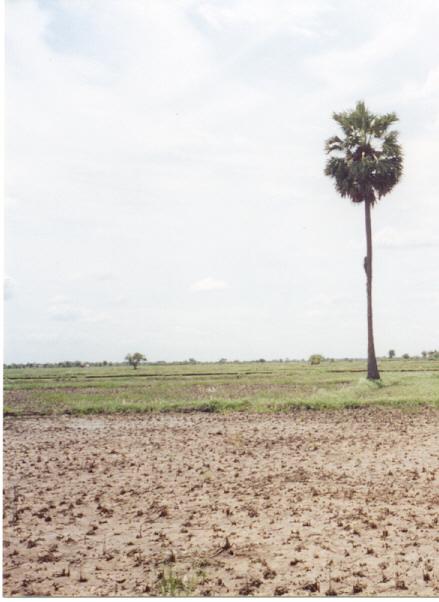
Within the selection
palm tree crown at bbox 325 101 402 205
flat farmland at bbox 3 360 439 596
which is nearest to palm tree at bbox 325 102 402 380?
palm tree crown at bbox 325 101 402 205

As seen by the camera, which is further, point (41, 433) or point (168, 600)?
point (41, 433)

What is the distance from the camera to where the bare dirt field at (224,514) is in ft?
20.3

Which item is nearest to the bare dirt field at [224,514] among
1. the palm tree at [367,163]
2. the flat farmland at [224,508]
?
the flat farmland at [224,508]

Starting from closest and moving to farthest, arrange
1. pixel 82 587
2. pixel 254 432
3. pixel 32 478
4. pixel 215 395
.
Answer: pixel 82 587 → pixel 32 478 → pixel 254 432 → pixel 215 395

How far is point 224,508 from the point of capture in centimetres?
910

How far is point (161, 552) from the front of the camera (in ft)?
23.3

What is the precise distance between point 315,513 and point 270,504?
2.89 ft

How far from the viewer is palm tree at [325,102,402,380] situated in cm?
3275

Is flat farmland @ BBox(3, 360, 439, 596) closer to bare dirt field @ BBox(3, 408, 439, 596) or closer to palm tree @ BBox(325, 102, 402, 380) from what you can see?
bare dirt field @ BBox(3, 408, 439, 596)

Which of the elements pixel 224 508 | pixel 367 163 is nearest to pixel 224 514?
pixel 224 508

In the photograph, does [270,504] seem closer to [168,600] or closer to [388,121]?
[168,600]

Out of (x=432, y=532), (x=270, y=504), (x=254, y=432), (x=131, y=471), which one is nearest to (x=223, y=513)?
(x=270, y=504)

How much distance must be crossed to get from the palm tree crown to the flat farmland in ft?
56.9

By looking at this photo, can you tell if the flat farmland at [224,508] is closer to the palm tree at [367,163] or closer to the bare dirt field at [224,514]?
the bare dirt field at [224,514]
